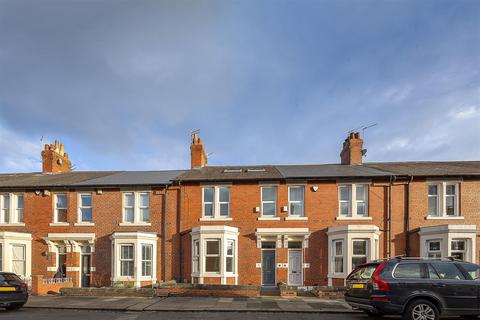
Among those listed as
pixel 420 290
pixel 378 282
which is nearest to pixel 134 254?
pixel 378 282

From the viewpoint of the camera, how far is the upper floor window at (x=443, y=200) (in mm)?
20297

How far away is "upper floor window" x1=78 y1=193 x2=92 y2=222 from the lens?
21.9 m

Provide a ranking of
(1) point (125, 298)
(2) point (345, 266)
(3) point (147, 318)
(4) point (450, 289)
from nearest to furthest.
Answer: (4) point (450, 289)
(3) point (147, 318)
(1) point (125, 298)
(2) point (345, 266)

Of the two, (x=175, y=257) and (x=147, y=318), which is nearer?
(x=147, y=318)

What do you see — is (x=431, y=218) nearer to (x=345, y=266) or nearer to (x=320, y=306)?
(x=345, y=266)

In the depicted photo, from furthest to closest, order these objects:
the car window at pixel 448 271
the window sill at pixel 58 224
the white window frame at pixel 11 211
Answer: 1. the white window frame at pixel 11 211
2. the window sill at pixel 58 224
3. the car window at pixel 448 271

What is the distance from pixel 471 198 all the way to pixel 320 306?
10.8 metres

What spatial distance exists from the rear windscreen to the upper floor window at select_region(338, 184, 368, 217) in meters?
9.17

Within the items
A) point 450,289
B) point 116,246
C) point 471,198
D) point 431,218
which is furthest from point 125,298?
point 471,198

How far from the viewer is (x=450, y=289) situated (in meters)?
10.5

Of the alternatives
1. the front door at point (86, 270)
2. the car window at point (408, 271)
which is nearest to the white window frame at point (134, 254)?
the front door at point (86, 270)

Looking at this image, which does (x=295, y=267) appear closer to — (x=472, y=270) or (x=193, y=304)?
(x=193, y=304)

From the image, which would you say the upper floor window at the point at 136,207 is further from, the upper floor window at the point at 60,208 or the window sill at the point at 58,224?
the upper floor window at the point at 60,208

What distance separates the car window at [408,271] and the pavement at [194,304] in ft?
11.7
